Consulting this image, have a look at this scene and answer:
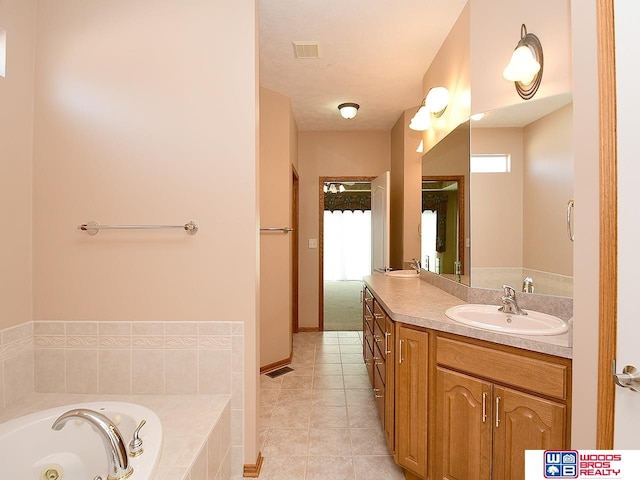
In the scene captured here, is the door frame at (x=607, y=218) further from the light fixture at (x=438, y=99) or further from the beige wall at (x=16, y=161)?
the beige wall at (x=16, y=161)

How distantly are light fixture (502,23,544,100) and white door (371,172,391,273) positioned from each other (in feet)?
5.96

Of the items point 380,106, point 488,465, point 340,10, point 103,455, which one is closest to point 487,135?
point 340,10

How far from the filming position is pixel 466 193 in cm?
204

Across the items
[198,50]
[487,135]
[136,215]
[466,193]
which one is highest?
[198,50]

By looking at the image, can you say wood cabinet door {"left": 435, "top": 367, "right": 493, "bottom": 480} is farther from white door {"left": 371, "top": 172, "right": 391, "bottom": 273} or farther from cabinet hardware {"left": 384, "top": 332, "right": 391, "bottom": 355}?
white door {"left": 371, "top": 172, "right": 391, "bottom": 273}

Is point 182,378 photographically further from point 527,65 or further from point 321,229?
point 321,229

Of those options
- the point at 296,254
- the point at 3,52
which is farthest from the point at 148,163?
the point at 296,254

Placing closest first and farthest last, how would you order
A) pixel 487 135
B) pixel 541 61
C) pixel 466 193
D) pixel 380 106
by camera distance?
pixel 541 61, pixel 487 135, pixel 466 193, pixel 380 106

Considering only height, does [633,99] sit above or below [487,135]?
below

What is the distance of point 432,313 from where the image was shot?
5.49 feet

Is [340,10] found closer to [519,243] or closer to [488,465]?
[519,243]

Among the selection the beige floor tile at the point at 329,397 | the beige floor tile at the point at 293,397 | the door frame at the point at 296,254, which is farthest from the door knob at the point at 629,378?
the door frame at the point at 296,254

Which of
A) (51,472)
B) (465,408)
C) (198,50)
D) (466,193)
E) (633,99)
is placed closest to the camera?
(633,99)

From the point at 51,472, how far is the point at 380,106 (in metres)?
3.74
